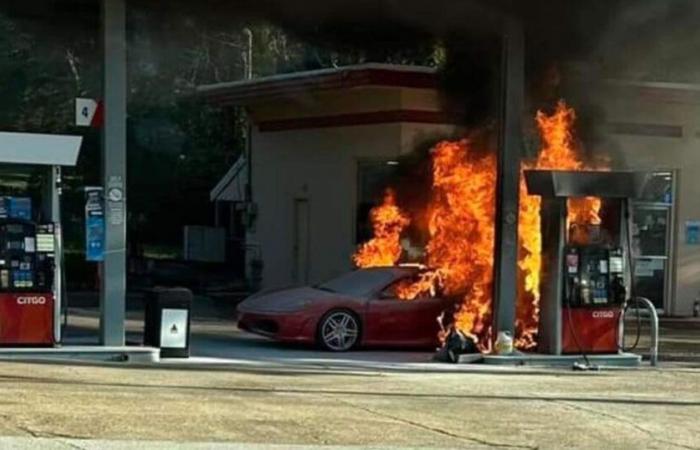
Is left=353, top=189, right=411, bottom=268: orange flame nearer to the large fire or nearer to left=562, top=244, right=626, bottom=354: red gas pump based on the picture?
the large fire

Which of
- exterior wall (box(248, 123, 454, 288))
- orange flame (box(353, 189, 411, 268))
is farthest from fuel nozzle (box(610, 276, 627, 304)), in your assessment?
exterior wall (box(248, 123, 454, 288))

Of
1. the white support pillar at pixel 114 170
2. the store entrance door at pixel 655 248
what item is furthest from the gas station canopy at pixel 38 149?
the store entrance door at pixel 655 248

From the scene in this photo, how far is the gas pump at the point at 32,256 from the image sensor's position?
43.2 feet

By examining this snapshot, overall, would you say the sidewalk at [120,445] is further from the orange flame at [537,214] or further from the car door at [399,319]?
the orange flame at [537,214]

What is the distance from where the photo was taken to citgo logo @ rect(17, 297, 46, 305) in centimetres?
1321

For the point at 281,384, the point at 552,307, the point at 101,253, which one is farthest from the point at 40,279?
the point at 552,307

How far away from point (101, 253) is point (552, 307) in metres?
5.36

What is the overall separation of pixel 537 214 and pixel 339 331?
2969 mm

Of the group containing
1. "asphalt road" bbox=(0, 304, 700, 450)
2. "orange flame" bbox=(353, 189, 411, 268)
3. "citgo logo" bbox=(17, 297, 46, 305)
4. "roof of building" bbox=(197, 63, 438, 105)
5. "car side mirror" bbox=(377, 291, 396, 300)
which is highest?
"roof of building" bbox=(197, 63, 438, 105)

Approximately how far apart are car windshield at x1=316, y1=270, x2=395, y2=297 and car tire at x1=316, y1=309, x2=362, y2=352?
0.35 metres

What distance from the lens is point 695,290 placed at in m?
22.6

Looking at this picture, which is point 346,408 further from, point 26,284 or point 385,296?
point 385,296

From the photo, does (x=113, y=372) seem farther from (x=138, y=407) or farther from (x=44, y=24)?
(x=44, y=24)

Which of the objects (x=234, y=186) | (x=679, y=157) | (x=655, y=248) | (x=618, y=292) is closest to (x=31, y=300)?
(x=618, y=292)
